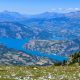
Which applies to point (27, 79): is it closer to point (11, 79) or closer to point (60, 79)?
point (11, 79)

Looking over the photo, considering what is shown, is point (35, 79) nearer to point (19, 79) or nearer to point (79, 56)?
point (19, 79)

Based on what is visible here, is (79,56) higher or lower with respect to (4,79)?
lower

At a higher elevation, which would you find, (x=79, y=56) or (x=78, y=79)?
(x=78, y=79)

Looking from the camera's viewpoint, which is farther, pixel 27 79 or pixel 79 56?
pixel 79 56

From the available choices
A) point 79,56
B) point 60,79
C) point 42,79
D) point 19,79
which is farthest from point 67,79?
point 79,56

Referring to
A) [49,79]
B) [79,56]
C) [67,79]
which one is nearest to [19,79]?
[49,79]

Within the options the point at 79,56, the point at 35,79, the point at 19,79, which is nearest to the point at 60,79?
the point at 35,79

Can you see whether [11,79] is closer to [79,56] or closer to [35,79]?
[35,79]

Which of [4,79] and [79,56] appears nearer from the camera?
[4,79]
